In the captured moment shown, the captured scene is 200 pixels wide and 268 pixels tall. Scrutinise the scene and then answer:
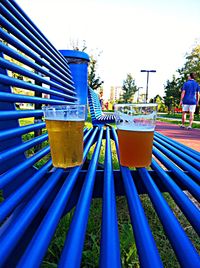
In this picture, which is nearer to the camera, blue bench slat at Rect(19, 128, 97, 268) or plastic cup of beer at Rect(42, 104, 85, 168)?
blue bench slat at Rect(19, 128, 97, 268)

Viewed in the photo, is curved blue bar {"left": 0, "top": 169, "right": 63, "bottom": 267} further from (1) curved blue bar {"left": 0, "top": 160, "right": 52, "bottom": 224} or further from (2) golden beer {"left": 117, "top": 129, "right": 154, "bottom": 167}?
(2) golden beer {"left": 117, "top": 129, "right": 154, "bottom": 167}

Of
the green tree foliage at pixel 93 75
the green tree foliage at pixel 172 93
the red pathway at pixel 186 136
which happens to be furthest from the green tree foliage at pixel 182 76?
the red pathway at pixel 186 136

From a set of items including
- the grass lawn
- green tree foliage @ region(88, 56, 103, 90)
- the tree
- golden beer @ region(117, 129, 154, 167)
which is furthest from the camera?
the tree

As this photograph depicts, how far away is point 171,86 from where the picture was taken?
4081 centimetres

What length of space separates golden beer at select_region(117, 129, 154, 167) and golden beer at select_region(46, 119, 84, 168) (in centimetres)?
16

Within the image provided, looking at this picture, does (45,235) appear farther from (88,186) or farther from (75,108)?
(75,108)

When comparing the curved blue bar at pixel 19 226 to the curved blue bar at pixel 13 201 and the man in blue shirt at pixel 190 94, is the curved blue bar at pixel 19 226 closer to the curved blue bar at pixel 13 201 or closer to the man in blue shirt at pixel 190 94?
the curved blue bar at pixel 13 201

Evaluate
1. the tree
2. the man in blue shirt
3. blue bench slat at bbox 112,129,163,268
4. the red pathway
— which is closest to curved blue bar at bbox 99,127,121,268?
blue bench slat at bbox 112,129,163,268

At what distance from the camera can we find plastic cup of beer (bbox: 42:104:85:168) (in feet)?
2.94

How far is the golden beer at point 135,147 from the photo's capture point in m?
0.89

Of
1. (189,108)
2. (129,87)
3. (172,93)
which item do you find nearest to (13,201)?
(189,108)

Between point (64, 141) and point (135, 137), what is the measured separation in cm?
24

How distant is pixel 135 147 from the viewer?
35.2 inches

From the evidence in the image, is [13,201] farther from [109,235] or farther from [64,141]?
[64,141]
